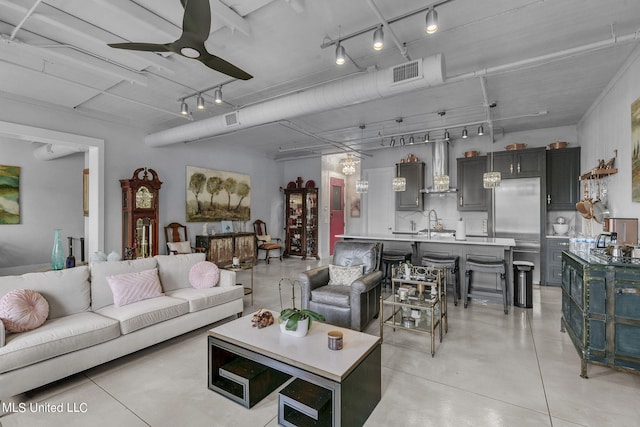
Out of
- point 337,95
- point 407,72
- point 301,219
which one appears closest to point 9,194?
point 301,219

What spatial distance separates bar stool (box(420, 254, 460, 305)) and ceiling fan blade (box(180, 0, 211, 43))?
4172 mm

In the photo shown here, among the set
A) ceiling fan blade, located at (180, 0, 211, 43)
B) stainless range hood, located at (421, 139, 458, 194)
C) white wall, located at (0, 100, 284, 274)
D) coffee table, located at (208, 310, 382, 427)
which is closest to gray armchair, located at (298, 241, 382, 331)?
coffee table, located at (208, 310, 382, 427)

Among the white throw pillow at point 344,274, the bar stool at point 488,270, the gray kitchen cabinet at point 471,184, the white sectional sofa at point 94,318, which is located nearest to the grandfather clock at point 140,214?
the white sectional sofa at point 94,318

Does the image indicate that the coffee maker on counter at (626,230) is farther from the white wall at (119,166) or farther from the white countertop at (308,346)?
the white wall at (119,166)

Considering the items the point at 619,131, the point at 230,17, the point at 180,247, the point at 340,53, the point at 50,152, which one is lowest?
the point at 180,247

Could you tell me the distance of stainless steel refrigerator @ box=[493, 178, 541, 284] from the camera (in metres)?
5.84

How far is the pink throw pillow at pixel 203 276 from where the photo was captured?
3.87m

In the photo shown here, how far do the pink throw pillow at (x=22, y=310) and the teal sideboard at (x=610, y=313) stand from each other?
182 inches

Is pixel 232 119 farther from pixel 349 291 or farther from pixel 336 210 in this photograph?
pixel 336 210

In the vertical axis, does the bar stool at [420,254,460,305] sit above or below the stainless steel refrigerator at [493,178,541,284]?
below

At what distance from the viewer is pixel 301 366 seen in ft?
6.38

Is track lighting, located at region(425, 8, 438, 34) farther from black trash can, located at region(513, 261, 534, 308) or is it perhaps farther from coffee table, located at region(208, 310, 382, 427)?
black trash can, located at region(513, 261, 534, 308)

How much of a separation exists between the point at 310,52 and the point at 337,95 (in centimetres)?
57

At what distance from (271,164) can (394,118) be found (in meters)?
4.60
